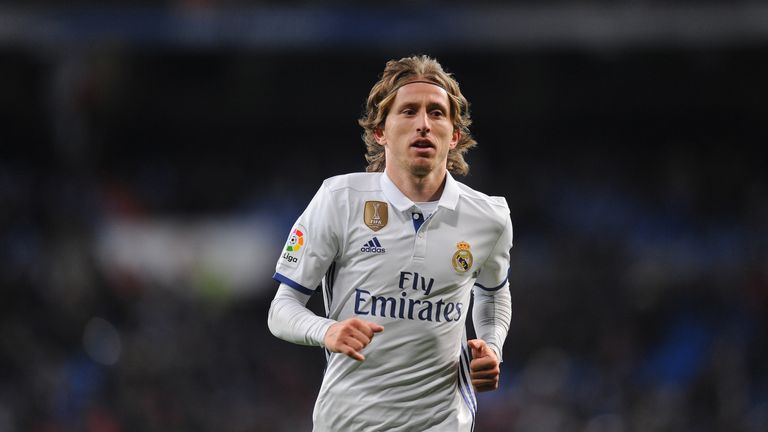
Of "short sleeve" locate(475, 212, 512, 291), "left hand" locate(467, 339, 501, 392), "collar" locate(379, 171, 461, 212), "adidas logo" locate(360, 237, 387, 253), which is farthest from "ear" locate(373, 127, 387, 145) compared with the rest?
"left hand" locate(467, 339, 501, 392)

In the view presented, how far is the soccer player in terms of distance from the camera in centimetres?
375

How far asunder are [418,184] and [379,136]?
0.26m

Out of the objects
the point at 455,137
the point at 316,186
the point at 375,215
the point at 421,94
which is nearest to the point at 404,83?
the point at 421,94

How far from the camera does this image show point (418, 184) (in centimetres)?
389

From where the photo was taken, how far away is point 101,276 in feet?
45.9

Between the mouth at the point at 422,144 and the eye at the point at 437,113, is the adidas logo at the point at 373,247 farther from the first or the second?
the eye at the point at 437,113

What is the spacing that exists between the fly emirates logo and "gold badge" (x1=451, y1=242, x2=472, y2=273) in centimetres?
11

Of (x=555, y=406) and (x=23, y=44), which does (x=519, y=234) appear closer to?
(x=555, y=406)

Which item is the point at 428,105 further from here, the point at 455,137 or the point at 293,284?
the point at 293,284

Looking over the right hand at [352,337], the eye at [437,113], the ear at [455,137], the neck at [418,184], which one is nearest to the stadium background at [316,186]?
the ear at [455,137]

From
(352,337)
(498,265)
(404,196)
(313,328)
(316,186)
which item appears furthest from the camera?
(316,186)

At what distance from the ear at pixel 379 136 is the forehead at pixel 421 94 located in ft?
0.50

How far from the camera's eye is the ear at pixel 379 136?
4000 mm

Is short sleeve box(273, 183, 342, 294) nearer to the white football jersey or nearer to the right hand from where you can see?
the white football jersey
